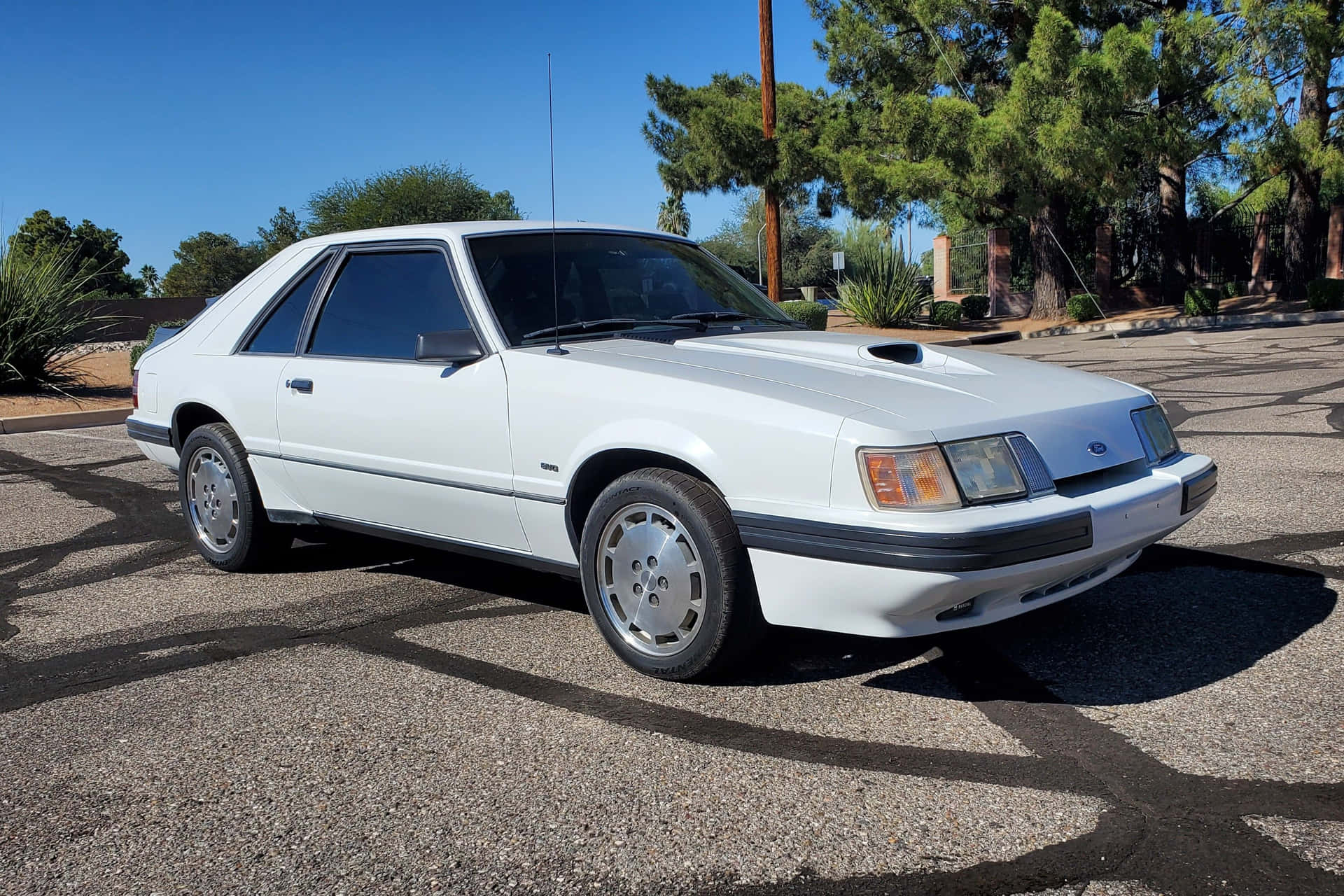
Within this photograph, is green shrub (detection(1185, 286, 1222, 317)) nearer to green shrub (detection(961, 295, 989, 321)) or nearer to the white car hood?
green shrub (detection(961, 295, 989, 321))

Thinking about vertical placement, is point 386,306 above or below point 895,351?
above

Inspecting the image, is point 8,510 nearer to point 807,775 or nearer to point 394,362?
point 394,362

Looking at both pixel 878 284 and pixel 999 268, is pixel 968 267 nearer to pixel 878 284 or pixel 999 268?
pixel 999 268

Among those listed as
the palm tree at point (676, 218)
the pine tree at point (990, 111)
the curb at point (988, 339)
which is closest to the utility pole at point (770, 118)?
the pine tree at point (990, 111)

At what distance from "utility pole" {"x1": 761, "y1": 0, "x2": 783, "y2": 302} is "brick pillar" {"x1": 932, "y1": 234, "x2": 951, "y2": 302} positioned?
13.3 m

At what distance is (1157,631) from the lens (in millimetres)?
4125

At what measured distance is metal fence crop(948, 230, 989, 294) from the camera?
36.2 metres

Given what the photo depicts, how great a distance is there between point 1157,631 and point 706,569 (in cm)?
176

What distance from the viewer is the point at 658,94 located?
102ft

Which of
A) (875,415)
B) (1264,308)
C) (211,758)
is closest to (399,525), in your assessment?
(211,758)

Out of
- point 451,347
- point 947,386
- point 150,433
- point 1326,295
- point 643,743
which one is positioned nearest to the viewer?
point 643,743

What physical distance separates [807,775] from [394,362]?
92.7 inches

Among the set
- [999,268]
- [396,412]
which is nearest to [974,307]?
[999,268]

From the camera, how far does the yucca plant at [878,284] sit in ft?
83.9
